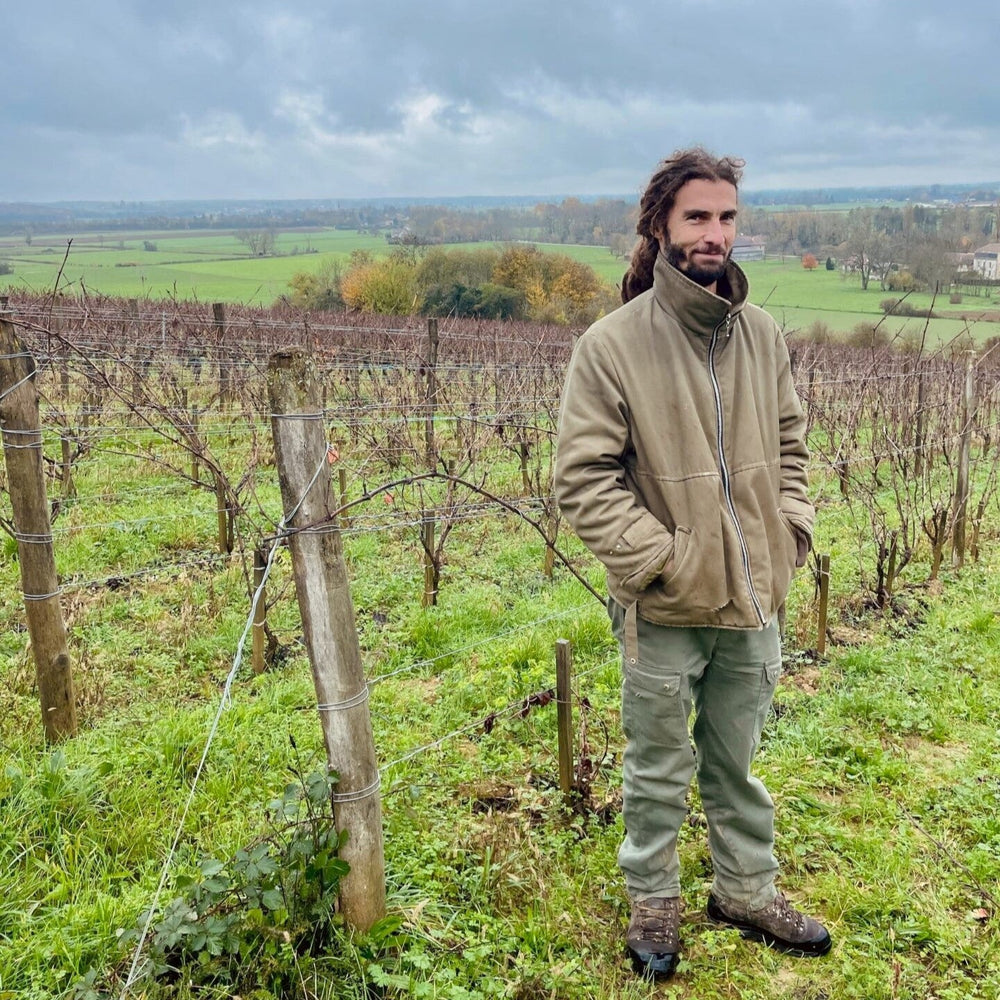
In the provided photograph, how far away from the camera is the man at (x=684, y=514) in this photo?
73.0 inches

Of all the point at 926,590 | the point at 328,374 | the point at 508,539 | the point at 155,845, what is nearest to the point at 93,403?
the point at 328,374

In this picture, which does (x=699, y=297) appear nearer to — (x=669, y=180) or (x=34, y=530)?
(x=669, y=180)

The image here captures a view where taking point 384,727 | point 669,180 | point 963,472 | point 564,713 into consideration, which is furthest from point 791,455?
point 963,472

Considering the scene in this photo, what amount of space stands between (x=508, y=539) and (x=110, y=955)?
4591mm

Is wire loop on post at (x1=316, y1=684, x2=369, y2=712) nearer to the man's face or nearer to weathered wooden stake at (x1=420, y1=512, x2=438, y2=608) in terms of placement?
the man's face

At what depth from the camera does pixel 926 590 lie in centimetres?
495

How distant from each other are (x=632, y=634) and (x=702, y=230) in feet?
3.32

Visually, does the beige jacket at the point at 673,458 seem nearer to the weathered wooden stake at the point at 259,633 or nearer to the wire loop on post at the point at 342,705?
the wire loop on post at the point at 342,705

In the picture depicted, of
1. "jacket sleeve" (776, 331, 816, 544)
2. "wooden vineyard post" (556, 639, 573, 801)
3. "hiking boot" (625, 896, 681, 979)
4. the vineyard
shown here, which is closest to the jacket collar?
"jacket sleeve" (776, 331, 816, 544)

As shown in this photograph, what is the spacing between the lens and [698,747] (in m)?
2.17

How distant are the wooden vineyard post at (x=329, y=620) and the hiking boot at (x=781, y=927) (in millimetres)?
999

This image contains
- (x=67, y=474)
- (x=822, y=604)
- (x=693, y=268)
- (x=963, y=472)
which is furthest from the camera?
(x=67, y=474)

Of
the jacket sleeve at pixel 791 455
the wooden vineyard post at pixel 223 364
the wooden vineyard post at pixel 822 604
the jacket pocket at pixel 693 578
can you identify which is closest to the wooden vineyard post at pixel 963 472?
the wooden vineyard post at pixel 822 604

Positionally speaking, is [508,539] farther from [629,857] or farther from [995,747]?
[629,857]
